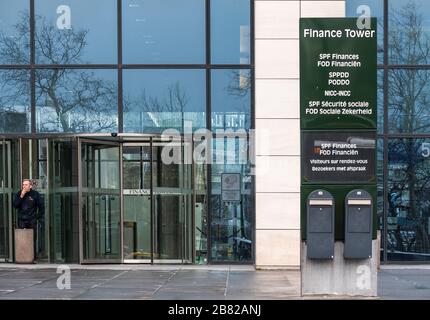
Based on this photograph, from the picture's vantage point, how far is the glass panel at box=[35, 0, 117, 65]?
13.8 m

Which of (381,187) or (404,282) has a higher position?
(381,187)

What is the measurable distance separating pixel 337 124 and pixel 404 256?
5.42m

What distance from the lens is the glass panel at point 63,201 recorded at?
13961mm

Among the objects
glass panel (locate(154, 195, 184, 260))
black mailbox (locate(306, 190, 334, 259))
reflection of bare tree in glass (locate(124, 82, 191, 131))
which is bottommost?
glass panel (locate(154, 195, 184, 260))

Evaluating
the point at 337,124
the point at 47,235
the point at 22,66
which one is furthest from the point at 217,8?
the point at 47,235

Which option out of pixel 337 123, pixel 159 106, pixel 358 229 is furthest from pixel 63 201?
pixel 358 229

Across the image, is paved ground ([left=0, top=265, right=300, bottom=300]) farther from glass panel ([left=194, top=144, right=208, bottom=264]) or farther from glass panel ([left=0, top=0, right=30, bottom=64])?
glass panel ([left=0, top=0, right=30, bottom=64])

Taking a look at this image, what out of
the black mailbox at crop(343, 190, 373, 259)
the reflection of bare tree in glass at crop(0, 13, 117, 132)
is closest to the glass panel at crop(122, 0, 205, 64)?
the reflection of bare tree in glass at crop(0, 13, 117, 132)

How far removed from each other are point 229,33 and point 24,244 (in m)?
6.40

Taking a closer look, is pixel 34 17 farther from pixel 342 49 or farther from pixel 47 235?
pixel 342 49

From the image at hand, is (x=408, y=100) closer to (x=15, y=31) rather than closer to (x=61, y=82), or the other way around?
(x=61, y=82)

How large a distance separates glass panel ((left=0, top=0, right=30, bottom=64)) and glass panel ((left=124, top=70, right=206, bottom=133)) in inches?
94.2

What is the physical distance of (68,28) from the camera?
45.4 feet

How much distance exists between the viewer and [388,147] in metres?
13.7
